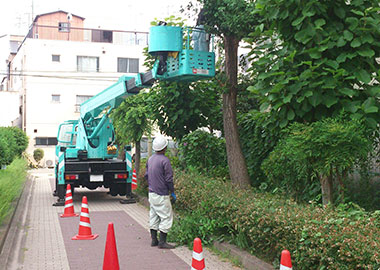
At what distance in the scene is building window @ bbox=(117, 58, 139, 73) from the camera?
4012cm

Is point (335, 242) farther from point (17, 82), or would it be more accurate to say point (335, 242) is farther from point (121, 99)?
point (17, 82)

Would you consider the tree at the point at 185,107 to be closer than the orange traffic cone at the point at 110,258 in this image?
No

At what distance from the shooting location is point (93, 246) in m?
8.90

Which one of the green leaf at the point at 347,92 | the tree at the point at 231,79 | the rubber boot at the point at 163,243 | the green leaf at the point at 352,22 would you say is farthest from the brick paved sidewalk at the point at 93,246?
the green leaf at the point at 352,22

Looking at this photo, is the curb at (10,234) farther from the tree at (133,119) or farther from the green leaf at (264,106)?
the tree at (133,119)

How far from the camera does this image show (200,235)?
28.3 ft

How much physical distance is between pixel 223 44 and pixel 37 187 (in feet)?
40.6

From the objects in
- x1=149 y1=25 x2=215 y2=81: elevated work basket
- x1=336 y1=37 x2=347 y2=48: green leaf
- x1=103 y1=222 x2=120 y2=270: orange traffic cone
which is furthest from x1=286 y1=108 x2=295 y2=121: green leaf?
x1=149 y1=25 x2=215 y2=81: elevated work basket

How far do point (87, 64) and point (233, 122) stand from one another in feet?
96.6

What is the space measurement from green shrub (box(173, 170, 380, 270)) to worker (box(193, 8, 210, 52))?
3.20 m

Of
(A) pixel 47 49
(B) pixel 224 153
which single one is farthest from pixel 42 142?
(B) pixel 224 153

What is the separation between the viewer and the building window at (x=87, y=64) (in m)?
39.0

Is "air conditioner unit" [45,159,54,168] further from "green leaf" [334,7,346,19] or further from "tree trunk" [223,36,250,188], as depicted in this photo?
"green leaf" [334,7,346,19]

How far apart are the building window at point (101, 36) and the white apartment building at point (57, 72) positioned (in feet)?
5.91
